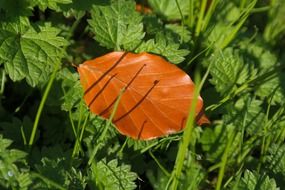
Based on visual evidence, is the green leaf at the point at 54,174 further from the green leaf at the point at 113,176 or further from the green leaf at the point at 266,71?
the green leaf at the point at 266,71

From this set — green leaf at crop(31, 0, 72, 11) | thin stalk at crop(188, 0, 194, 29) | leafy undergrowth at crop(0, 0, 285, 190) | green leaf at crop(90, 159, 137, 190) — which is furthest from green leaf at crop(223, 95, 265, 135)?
green leaf at crop(31, 0, 72, 11)

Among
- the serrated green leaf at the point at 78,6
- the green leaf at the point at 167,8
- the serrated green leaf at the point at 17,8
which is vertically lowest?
the green leaf at the point at 167,8

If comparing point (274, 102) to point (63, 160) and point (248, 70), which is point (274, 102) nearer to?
point (248, 70)

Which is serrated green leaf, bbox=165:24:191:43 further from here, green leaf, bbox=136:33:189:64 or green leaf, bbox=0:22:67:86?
green leaf, bbox=0:22:67:86

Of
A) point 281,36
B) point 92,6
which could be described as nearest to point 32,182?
point 92,6

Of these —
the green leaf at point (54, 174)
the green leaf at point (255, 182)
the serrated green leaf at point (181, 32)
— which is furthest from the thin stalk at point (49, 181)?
the serrated green leaf at point (181, 32)

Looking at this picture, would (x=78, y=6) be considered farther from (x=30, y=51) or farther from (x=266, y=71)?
(x=266, y=71)

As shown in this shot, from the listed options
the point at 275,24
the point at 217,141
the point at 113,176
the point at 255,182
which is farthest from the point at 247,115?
the point at 113,176
